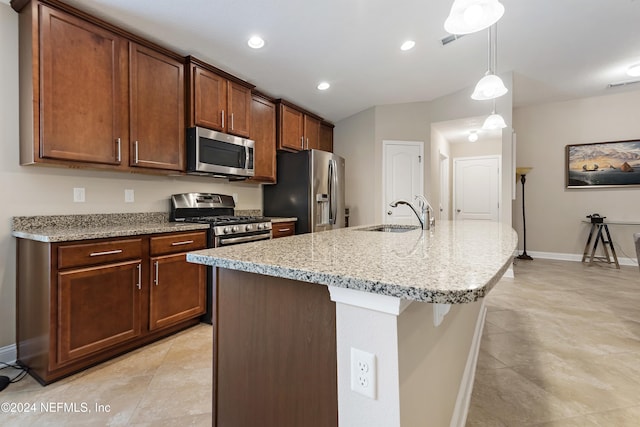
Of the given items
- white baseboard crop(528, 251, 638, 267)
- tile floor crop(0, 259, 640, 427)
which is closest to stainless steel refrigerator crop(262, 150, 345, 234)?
tile floor crop(0, 259, 640, 427)

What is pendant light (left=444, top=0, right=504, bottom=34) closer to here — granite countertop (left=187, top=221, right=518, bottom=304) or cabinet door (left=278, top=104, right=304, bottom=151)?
granite countertop (left=187, top=221, right=518, bottom=304)

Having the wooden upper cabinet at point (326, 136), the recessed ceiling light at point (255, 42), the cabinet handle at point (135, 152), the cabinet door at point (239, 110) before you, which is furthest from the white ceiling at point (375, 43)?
Result: the cabinet handle at point (135, 152)

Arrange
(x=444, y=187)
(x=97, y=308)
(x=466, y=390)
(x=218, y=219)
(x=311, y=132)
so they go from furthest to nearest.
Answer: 1. (x=444, y=187)
2. (x=311, y=132)
3. (x=218, y=219)
4. (x=97, y=308)
5. (x=466, y=390)

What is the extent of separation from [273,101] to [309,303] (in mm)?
3565

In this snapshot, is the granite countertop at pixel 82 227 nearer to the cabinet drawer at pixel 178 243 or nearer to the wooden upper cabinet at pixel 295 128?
the cabinet drawer at pixel 178 243

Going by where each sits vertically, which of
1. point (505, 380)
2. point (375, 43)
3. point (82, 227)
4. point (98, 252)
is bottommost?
point (505, 380)

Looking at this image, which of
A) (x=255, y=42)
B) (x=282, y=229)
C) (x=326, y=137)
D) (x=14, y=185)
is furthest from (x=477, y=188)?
(x=14, y=185)

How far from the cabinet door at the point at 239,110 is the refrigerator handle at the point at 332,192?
1.26 meters

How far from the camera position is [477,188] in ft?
22.2

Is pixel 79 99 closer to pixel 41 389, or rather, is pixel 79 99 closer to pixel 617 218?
pixel 41 389

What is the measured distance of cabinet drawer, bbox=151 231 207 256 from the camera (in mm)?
2307

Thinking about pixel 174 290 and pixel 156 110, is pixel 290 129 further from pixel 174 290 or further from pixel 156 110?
pixel 174 290

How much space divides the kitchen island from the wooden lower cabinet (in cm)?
129

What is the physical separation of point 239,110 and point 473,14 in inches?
97.4
